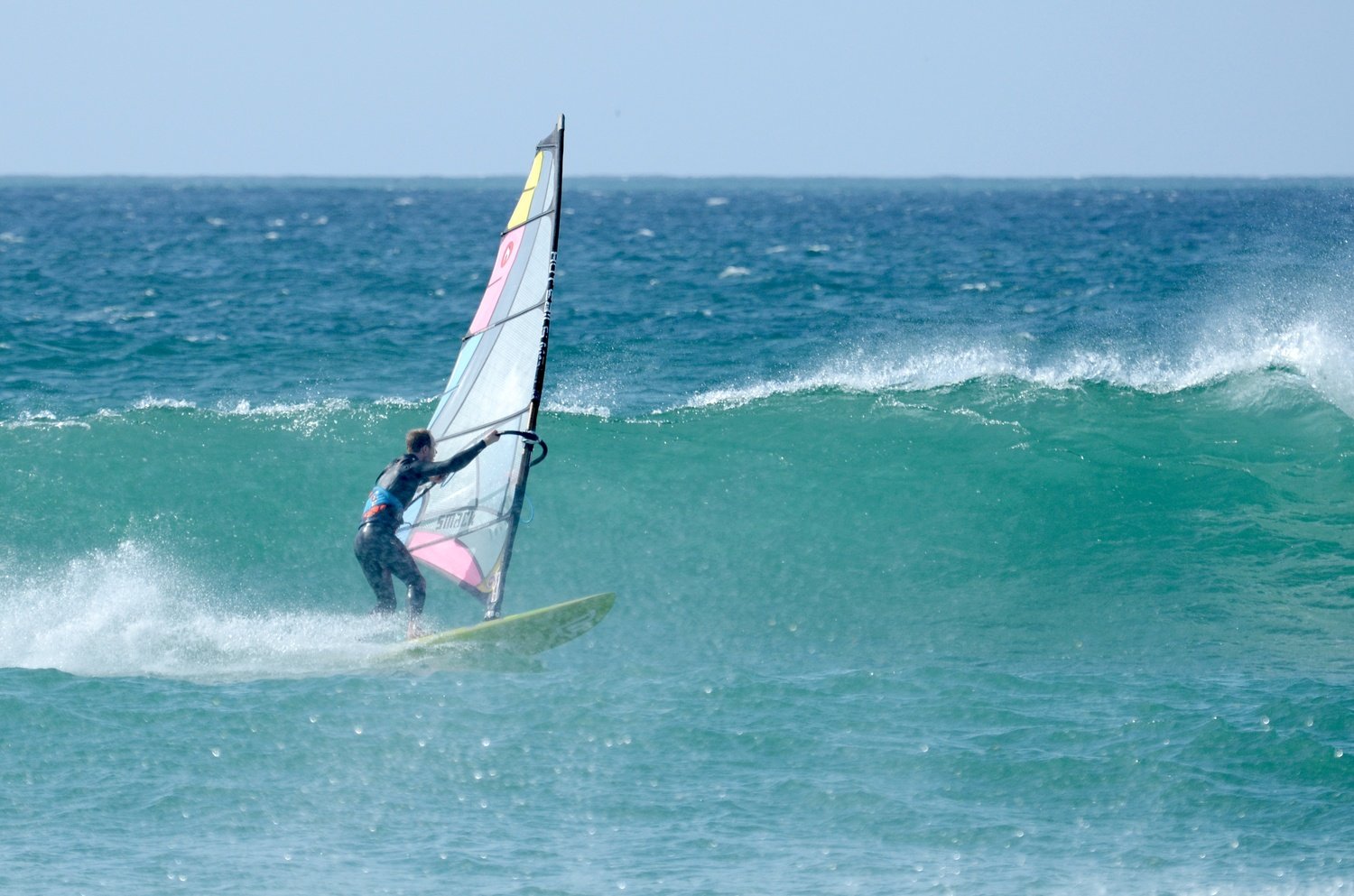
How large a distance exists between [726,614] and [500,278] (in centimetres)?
303

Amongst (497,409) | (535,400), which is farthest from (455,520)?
(535,400)

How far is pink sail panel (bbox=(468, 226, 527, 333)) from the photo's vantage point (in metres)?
8.65

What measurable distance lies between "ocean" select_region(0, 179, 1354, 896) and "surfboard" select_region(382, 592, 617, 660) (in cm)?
17

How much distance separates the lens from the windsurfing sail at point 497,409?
8.36 metres

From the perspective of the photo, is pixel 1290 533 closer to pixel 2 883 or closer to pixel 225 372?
pixel 2 883

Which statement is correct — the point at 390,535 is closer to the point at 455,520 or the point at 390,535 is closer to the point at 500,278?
the point at 455,520

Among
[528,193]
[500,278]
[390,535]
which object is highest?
[528,193]

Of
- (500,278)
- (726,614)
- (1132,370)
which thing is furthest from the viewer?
(1132,370)

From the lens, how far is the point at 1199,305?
73.4 feet

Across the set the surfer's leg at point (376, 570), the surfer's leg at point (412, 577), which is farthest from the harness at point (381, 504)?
the surfer's leg at point (412, 577)

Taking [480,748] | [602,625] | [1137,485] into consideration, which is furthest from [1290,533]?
[480,748]

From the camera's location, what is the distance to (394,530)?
859cm

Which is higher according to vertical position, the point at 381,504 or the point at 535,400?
the point at 535,400

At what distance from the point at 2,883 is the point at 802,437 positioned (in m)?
8.71
